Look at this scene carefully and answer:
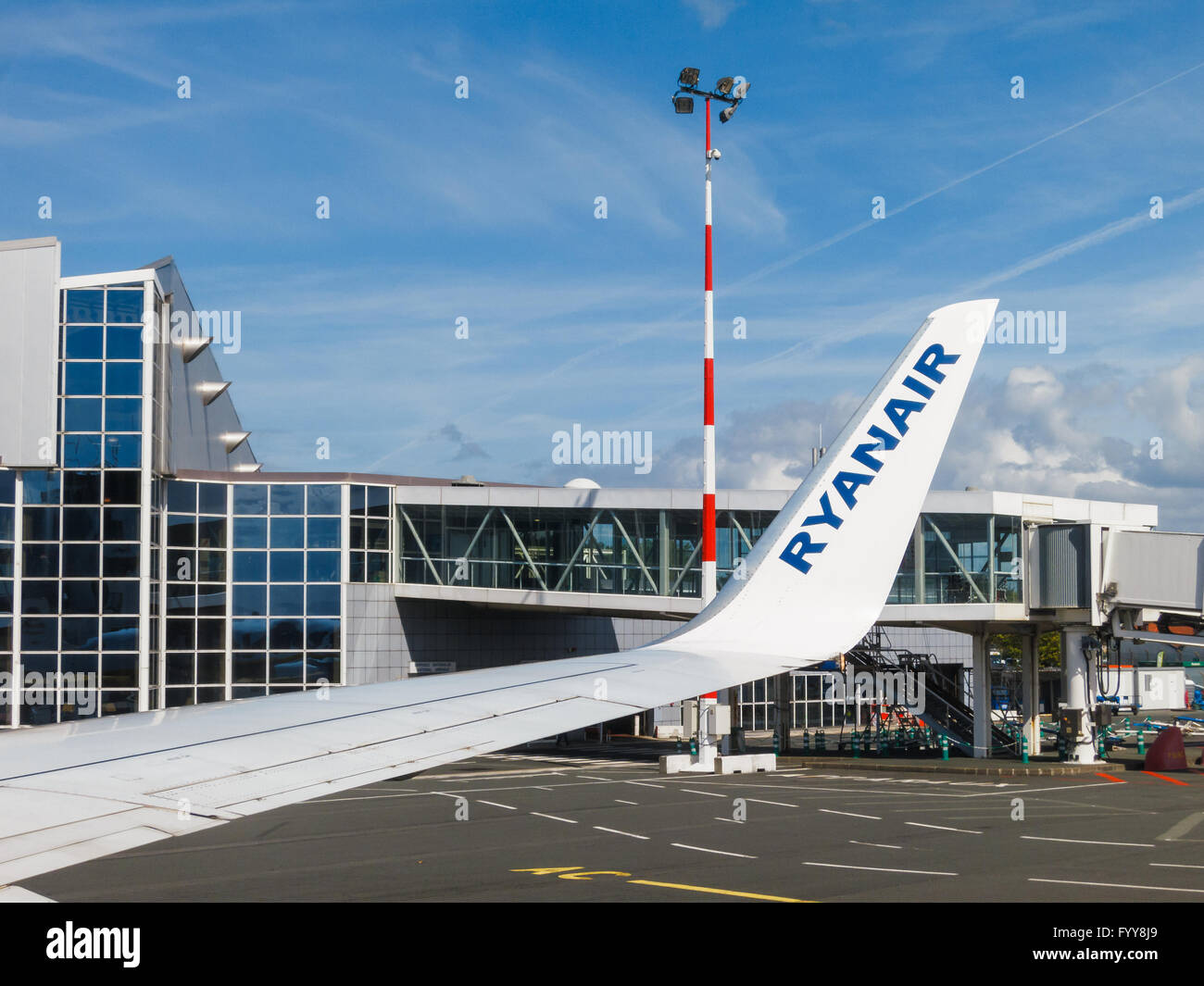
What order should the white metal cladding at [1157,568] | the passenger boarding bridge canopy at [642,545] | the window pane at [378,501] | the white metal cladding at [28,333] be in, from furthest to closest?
1. the window pane at [378,501]
2. the white metal cladding at [28,333]
3. the passenger boarding bridge canopy at [642,545]
4. the white metal cladding at [1157,568]

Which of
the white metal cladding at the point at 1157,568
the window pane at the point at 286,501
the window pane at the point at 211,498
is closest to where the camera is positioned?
the white metal cladding at the point at 1157,568

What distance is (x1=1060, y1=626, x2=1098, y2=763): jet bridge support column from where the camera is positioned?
3381 centimetres

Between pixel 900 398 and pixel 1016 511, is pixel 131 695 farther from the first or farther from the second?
pixel 900 398

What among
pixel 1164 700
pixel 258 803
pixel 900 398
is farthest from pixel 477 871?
pixel 1164 700

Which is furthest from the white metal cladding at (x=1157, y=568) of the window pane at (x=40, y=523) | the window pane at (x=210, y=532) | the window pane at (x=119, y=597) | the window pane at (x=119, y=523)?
the window pane at (x=40, y=523)

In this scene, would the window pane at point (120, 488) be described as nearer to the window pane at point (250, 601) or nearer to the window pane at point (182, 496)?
the window pane at point (182, 496)

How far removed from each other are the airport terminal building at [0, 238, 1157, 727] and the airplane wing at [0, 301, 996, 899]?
28813mm

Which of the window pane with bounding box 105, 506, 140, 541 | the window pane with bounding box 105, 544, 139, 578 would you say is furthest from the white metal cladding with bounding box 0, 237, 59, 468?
the window pane with bounding box 105, 544, 139, 578

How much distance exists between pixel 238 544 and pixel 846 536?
116 ft

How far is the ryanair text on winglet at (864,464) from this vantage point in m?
7.00

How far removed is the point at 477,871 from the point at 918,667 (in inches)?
1052

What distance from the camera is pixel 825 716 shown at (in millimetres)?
59406

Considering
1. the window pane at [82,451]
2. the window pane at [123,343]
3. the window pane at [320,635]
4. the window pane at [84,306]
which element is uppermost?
the window pane at [84,306]
